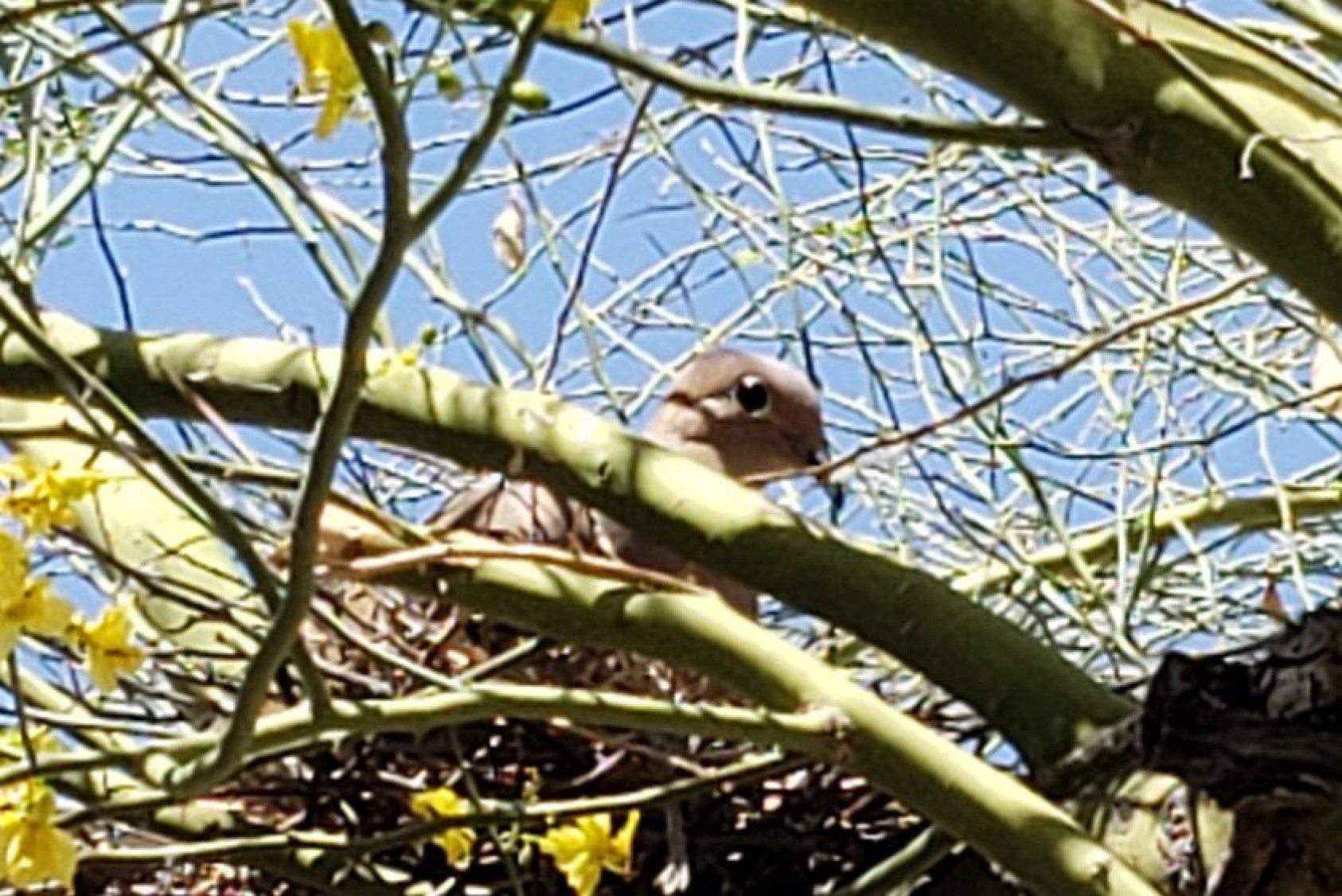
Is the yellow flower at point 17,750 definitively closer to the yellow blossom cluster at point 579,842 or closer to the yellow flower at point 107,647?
the yellow flower at point 107,647

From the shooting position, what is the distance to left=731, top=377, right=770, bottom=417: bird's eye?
2.65 m

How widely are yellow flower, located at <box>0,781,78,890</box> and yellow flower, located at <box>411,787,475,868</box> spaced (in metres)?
0.27

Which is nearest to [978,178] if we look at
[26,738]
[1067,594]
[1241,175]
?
[1067,594]

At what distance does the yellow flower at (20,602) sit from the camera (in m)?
1.35

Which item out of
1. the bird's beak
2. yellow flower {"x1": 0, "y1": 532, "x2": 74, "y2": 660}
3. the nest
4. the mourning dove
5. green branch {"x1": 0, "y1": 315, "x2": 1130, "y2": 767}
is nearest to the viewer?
yellow flower {"x1": 0, "y1": 532, "x2": 74, "y2": 660}

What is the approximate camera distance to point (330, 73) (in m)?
1.21

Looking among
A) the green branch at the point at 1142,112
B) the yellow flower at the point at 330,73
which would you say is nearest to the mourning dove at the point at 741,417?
the green branch at the point at 1142,112

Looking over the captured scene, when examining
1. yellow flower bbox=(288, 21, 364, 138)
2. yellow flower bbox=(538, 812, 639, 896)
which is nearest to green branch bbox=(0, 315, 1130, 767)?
yellow flower bbox=(538, 812, 639, 896)

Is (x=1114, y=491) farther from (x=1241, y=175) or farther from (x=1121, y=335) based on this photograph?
(x=1241, y=175)

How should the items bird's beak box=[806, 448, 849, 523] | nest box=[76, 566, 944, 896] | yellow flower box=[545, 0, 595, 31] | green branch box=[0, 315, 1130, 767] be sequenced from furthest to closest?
bird's beak box=[806, 448, 849, 523] < nest box=[76, 566, 944, 896] < green branch box=[0, 315, 1130, 767] < yellow flower box=[545, 0, 595, 31]

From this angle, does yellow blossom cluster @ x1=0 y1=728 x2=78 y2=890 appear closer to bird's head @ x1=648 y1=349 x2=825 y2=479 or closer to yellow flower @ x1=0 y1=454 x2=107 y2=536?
yellow flower @ x1=0 y1=454 x2=107 y2=536

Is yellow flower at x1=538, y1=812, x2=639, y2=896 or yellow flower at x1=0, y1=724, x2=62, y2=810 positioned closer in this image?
yellow flower at x1=0, y1=724, x2=62, y2=810

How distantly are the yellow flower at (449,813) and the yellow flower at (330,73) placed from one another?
59cm

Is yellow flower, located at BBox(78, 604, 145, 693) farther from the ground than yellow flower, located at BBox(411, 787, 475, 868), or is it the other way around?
yellow flower, located at BBox(78, 604, 145, 693)
